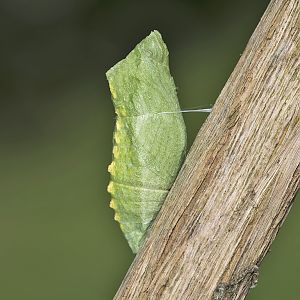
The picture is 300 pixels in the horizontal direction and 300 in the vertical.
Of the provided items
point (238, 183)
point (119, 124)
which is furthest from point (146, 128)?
point (238, 183)

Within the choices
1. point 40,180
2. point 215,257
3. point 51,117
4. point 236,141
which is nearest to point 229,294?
point 215,257

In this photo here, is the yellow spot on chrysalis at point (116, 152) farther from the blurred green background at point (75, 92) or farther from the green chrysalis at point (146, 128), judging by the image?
the blurred green background at point (75, 92)

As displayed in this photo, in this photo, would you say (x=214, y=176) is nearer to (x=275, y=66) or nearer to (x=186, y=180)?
(x=186, y=180)

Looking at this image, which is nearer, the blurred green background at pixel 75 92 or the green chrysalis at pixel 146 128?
the green chrysalis at pixel 146 128

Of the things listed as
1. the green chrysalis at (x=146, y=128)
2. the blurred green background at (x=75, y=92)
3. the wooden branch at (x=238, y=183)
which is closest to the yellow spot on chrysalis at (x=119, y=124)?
the green chrysalis at (x=146, y=128)

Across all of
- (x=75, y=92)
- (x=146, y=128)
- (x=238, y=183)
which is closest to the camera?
(x=238, y=183)

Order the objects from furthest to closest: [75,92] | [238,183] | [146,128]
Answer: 1. [75,92]
2. [146,128]
3. [238,183]

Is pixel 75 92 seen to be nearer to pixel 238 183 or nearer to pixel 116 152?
pixel 116 152
